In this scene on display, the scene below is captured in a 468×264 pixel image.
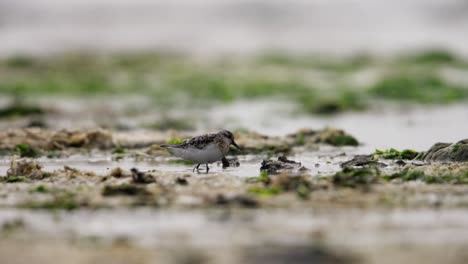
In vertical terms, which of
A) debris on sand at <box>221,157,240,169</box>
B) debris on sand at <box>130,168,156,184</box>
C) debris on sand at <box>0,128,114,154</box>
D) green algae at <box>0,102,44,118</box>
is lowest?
debris on sand at <box>130,168,156,184</box>

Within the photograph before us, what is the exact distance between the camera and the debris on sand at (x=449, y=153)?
47.7 ft

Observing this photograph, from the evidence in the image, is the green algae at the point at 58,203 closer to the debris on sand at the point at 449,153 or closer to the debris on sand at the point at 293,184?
the debris on sand at the point at 293,184

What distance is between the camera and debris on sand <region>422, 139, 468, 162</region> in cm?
1453

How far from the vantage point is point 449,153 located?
582 inches

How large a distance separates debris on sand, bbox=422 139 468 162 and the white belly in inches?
125

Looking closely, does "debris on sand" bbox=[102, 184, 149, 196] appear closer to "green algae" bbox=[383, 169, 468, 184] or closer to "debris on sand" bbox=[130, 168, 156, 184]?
"debris on sand" bbox=[130, 168, 156, 184]

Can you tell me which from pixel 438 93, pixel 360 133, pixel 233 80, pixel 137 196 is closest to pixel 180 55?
pixel 233 80

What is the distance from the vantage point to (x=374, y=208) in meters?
10.4

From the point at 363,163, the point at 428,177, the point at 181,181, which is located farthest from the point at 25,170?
the point at 428,177

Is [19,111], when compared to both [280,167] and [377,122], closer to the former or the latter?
[377,122]

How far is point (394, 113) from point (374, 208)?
63.6 feet

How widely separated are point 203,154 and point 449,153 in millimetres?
3585

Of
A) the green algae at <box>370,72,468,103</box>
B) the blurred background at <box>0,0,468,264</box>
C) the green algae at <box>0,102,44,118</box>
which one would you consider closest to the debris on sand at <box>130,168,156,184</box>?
the blurred background at <box>0,0,468,264</box>

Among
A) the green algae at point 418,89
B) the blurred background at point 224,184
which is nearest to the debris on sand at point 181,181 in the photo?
the blurred background at point 224,184
